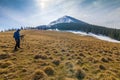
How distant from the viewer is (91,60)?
1727 cm

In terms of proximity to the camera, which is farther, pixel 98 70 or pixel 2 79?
pixel 98 70

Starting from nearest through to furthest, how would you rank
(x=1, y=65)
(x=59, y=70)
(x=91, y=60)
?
(x=59, y=70) → (x=1, y=65) → (x=91, y=60)

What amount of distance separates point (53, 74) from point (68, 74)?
40.3 inches

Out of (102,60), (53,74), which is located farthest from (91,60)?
(53,74)

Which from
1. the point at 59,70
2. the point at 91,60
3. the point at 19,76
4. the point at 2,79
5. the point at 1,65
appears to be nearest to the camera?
the point at 2,79

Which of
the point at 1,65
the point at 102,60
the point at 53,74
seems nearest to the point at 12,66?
the point at 1,65

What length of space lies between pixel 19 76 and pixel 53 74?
2261mm

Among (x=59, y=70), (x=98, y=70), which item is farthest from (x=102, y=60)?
(x=59, y=70)

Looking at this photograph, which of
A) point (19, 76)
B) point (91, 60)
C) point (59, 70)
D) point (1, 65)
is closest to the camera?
point (19, 76)

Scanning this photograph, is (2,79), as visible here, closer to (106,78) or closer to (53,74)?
(53,74)

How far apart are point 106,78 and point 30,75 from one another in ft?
16.3

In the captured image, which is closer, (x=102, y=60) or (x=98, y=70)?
(x=98, y=70)

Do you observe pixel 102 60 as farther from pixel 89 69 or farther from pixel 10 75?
pixel 10 75

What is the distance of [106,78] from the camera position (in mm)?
11500
